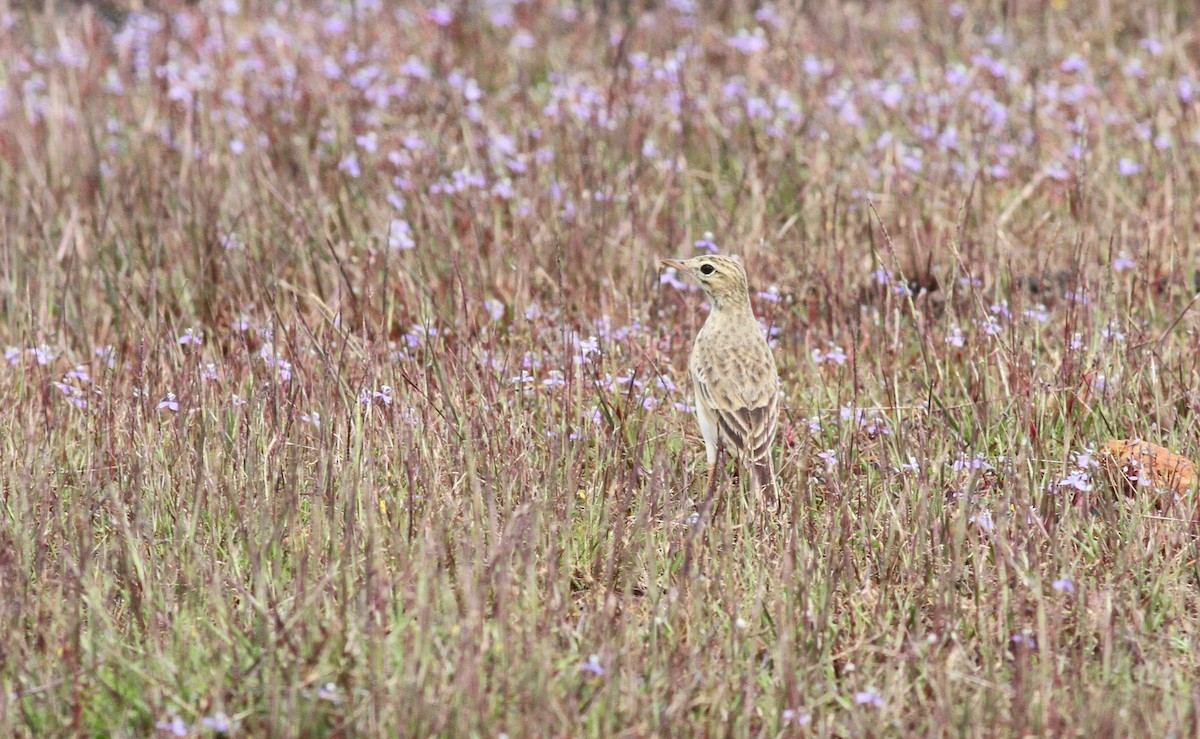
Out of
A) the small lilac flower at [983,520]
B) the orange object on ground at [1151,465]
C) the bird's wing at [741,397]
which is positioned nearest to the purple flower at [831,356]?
the bird's wing at [741,397]

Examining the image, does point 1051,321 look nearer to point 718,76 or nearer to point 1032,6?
point 718,76

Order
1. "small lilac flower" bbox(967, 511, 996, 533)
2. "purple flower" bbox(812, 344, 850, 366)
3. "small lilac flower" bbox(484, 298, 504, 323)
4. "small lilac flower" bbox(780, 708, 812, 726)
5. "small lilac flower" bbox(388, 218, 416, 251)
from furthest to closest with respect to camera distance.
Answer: "small lilac flower" bbox(388, 218, 416, 251)
"small lilac flower" bbox(484, 298, 504, 323)
"purple flower" bbox(812, 344, 850, 366)
"small lilac flower" bbox(967, 511, 996, 533)
"small lilac flower" bbox(780, 708, 812, 726)

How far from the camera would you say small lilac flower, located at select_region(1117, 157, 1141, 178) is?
21.2ft

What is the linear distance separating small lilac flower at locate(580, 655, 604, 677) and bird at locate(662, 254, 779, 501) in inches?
37.5

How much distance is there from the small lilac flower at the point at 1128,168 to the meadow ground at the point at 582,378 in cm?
6

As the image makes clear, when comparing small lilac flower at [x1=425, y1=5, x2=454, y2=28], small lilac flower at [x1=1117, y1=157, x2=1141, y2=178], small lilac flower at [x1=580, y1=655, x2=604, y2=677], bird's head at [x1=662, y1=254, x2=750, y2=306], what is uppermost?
small lilac flower at [x1=425, y1=5, x2=454, y2=28]

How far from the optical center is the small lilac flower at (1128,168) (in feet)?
21.2

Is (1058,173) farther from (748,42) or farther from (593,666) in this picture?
(593,666)

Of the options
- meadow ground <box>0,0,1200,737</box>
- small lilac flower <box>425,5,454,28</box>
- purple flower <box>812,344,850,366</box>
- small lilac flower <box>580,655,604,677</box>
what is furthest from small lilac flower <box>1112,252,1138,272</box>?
small lilac flower <box>425,5,454,28</box>

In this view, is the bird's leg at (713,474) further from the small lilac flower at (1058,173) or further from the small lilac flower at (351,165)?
the small lilac flower at (1058,173)

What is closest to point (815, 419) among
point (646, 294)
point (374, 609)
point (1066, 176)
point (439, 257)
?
point (646, 294)

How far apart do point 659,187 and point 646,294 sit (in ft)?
3.75

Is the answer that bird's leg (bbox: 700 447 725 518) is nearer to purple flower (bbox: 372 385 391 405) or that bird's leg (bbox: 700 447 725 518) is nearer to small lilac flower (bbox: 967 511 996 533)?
small lilac flower (bbox: 967 511 996 533)

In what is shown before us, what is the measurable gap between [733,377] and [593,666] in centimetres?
165
